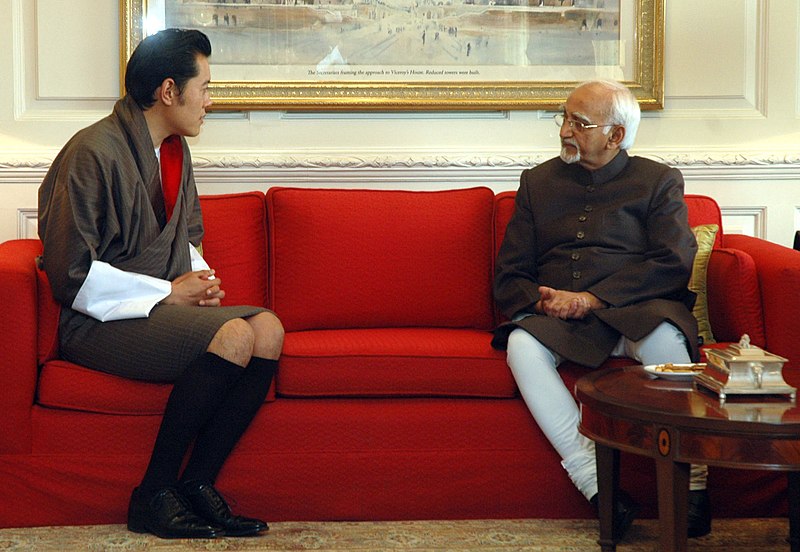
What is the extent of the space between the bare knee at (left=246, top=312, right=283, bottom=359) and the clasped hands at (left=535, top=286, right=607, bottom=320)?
721 millimetres

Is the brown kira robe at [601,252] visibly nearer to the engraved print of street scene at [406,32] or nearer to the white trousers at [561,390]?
the white trousers at [561,390]

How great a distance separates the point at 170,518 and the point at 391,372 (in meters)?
0.63

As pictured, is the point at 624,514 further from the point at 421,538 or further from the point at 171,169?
the point at 171,169

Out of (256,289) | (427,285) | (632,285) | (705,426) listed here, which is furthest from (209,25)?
(705,426)

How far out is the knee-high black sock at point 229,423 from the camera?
2.44 m

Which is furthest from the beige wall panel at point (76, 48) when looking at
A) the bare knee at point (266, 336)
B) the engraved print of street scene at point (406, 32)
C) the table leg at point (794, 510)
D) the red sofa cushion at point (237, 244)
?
the table leg at point (794, 510)

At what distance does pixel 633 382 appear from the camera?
2135 millimetres

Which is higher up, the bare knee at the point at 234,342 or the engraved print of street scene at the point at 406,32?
the engraved print of street scene at the point at 406,32

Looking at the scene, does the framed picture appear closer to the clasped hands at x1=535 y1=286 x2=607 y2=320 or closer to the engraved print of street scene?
the engraved print of street scene

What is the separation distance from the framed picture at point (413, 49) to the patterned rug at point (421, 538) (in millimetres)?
1542

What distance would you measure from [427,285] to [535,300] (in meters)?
0.41

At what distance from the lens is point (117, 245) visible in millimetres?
2568

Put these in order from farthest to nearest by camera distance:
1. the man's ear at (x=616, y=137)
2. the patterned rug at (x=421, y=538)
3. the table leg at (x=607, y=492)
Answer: the man's ear at (x=616, y=137) < the patterned rug at (x=421, y=538) < the table leg at (x=607, y=492)

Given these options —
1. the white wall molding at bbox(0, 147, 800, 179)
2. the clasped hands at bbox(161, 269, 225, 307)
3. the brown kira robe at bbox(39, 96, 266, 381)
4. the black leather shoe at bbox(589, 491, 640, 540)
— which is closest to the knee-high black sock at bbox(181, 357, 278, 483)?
the brown kira robe at bbox(39, 96, 266, 381)
